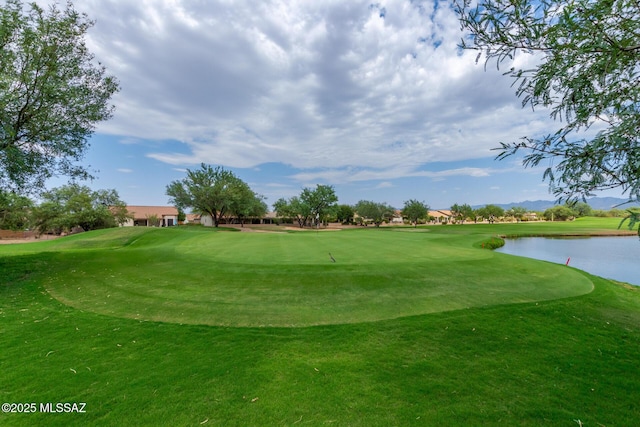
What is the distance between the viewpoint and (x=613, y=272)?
55.8 feet

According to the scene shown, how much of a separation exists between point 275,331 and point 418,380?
2684 millimetres

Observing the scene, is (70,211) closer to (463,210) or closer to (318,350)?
(318,350)

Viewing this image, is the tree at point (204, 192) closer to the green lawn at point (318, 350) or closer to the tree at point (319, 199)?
the tree at point (319, 199)

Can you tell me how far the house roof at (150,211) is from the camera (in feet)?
193

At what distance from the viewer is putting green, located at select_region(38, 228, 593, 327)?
6090mm

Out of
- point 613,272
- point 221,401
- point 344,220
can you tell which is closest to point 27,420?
point 221,401

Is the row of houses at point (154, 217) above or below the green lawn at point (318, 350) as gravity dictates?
above

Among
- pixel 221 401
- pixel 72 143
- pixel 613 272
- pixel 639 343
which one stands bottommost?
pixel 613 272

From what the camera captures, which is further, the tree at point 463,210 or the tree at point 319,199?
the tree at point 463,210

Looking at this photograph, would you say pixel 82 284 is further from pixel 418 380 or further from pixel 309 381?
pixel 418 380

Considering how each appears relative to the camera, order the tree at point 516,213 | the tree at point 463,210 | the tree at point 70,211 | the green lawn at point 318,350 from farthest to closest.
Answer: the tree at point 516,213 < the tree at point 463,210 < the tree at point 70,211 < the green lawn at point 318,350

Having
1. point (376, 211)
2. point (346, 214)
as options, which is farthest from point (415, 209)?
point (346, 214)

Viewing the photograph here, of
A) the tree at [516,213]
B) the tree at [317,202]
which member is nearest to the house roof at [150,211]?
the tree at [317,202]

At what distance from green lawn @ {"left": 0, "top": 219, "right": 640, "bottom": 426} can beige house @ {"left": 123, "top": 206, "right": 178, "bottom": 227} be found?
55667 mm
